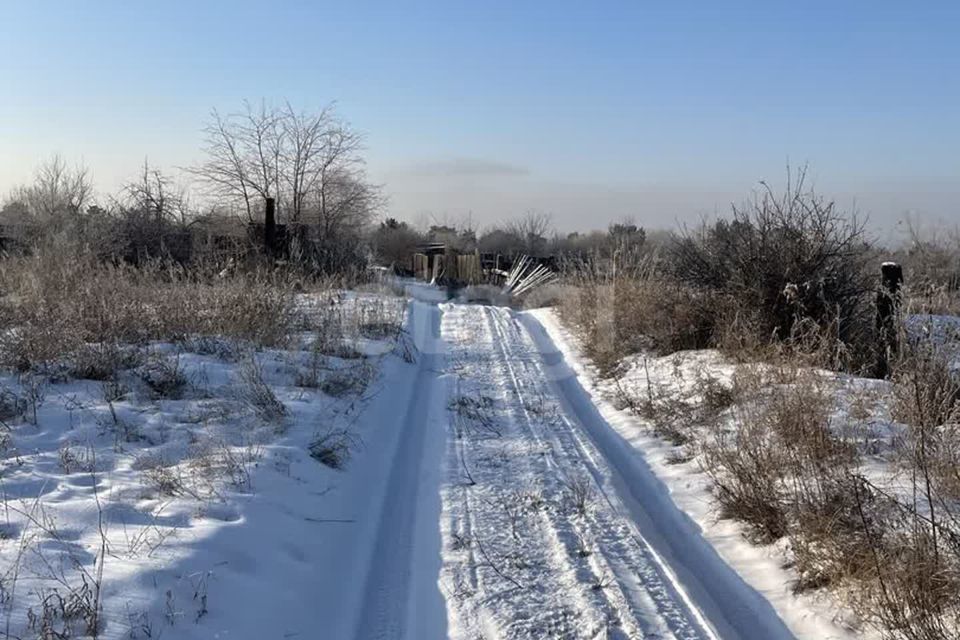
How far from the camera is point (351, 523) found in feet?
19.3

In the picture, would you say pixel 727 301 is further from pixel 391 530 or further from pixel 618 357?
pixel 391 530

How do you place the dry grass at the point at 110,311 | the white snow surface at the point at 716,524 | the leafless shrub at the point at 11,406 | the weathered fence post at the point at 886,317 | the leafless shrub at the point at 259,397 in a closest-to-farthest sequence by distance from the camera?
the white snow surface at the point at 716,524
the leafless shrub at the point at 11,406
the leafless shrub at the point at 259,397
the dry grass at the point at 110,311
the weathered fence post at the point at 886,317

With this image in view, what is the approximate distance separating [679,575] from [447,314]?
1473 centimetres

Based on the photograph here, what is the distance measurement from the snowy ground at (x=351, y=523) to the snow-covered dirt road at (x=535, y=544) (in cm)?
2

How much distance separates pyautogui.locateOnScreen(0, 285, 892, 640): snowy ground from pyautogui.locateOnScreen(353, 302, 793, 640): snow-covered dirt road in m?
0.02

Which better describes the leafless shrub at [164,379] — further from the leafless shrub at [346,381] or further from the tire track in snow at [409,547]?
the tire track in snow at [409,547]

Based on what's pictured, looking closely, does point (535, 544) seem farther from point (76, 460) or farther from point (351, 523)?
point (76, 460)

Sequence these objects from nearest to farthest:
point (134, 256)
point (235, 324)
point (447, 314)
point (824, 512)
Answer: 1. point (824, 512)
2. point (235, 324)
3. point (447, 314)
4. point (134, 256)

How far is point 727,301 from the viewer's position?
12.2 metres

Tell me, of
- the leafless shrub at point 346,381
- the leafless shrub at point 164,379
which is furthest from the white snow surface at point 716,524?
the leafless shrub at point 164,379

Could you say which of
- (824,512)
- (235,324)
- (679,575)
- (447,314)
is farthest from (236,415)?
(447,314)

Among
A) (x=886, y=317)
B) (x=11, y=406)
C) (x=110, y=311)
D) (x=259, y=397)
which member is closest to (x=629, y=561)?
(x=259, y=397)

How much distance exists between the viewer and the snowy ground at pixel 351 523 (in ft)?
13.9

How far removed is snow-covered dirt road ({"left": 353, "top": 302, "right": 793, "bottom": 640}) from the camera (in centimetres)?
444
